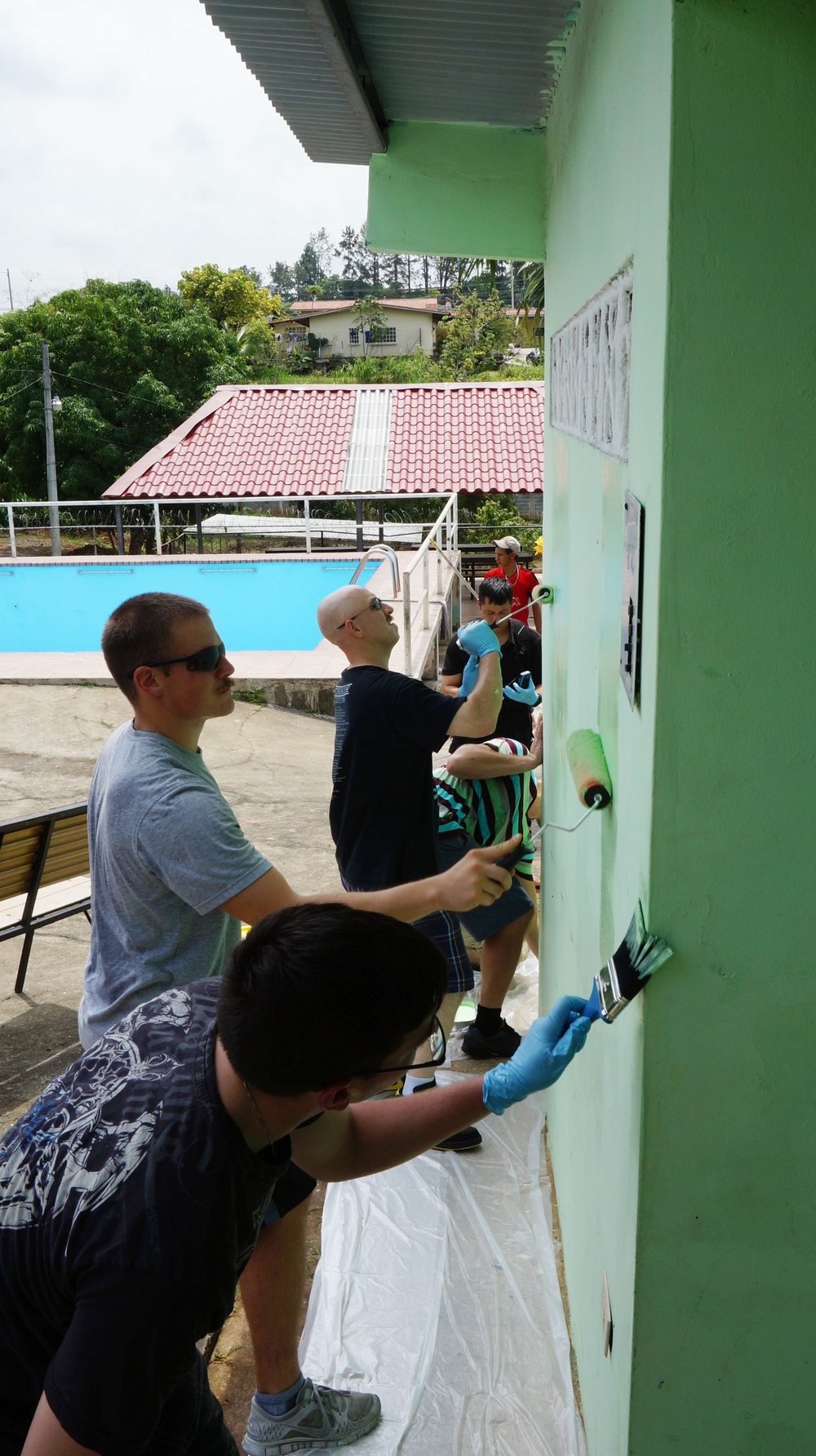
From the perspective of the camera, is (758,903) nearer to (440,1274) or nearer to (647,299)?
(647,299)

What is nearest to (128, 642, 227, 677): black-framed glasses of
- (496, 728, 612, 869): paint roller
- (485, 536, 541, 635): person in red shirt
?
(496, 728, 612, 869): paint roller

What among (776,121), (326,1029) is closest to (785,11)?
(776,121)

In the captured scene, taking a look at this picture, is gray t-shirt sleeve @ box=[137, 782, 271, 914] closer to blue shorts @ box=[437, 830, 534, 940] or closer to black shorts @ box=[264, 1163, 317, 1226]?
black shorts @ box=[264, 1163, 317, 1226]

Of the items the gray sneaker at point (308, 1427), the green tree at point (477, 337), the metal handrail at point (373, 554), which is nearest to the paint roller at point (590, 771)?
the gray sneaker at point (308, 1427)

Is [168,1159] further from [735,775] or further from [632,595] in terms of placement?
[632,595]

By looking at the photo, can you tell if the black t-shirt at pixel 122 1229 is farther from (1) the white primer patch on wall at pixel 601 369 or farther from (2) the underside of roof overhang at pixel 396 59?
(2) the underside of roof overhang at pixel 396 59

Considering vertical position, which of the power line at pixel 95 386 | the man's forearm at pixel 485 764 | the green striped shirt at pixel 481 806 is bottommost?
the green striped shirt at pixel 481 806

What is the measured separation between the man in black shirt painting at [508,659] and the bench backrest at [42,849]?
178cm

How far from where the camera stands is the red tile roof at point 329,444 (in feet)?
65.9

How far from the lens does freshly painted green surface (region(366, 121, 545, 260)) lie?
10.8ft

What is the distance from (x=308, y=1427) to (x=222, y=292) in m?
44.6

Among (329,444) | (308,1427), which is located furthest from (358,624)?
(329,444)

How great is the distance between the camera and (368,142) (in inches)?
134

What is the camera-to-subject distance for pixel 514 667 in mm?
5422
